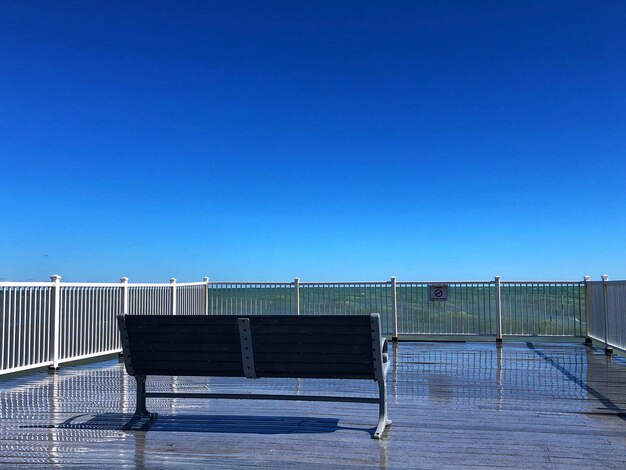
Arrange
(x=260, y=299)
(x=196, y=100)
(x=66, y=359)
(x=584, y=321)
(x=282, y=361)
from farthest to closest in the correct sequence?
(x=196, y=100) < (x=260, y=299) < (x=584, y=321) < (x=66, y=359) < (x=282, y=361)

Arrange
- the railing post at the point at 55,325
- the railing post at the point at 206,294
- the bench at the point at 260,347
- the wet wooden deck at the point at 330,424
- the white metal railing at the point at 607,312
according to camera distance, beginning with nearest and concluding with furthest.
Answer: the wet wooden deck at the point at 330,424, the bench at the point at 260,347, the railing post at the point at 55,325, the white metal railing at the point at 607,312, the railing post at the point at 206,294

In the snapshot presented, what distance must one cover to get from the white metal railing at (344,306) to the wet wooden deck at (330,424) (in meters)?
1.20

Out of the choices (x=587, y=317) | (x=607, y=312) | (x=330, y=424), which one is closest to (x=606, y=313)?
(x=607, y=312)

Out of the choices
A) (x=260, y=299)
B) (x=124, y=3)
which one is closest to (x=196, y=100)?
(x=124, y=3)

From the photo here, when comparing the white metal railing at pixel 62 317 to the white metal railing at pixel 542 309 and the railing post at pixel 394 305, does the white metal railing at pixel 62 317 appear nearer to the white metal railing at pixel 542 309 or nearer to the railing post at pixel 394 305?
the railing post at pixel 394 305

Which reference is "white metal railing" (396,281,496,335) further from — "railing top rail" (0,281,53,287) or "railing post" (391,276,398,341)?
"railing top rail" (0,281,53,287)

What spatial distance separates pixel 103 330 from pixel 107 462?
5.75m

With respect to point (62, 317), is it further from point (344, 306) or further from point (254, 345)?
point (344, 306)

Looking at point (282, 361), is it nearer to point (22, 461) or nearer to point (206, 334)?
point (206, 334)

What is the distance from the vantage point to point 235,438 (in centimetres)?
378

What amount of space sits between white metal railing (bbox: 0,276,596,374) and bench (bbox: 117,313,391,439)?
3.97m

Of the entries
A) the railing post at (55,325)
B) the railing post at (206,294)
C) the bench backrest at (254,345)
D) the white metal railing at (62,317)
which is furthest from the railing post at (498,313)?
the railing post at (55,325)

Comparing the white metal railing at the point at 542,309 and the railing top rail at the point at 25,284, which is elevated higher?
the railing top rail at the point at 25,284

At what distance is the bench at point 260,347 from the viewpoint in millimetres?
3869
